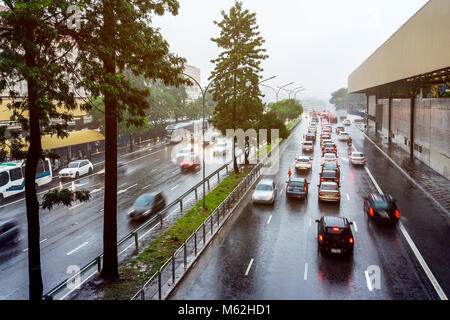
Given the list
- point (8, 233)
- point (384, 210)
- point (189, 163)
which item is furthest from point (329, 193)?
point (8, 233)

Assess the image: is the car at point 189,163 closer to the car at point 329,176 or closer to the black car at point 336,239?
the car at point 329,176

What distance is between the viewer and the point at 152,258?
1758 cm

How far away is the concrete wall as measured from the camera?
1341 inches

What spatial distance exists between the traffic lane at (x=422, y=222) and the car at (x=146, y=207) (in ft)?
51.4

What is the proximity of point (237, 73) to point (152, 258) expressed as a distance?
1113 inches

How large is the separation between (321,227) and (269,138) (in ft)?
96.0

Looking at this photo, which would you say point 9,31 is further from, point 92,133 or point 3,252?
point 92,133

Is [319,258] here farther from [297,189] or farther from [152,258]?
[297,189]

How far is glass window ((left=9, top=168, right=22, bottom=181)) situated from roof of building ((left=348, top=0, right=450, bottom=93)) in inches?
1299

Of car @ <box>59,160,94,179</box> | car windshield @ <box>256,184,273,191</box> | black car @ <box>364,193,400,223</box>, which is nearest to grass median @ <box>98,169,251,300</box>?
car windshield @ <box>256,184,273,191</box>

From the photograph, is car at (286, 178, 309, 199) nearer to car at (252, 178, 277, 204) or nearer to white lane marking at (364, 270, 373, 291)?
car at (252, 178, 277, 204)

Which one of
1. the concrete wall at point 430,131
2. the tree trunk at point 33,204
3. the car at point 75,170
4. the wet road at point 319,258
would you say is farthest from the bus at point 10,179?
the concrete wall at point 430,131

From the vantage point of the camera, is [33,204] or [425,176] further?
[425,176]

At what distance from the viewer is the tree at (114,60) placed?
43.2 feet
